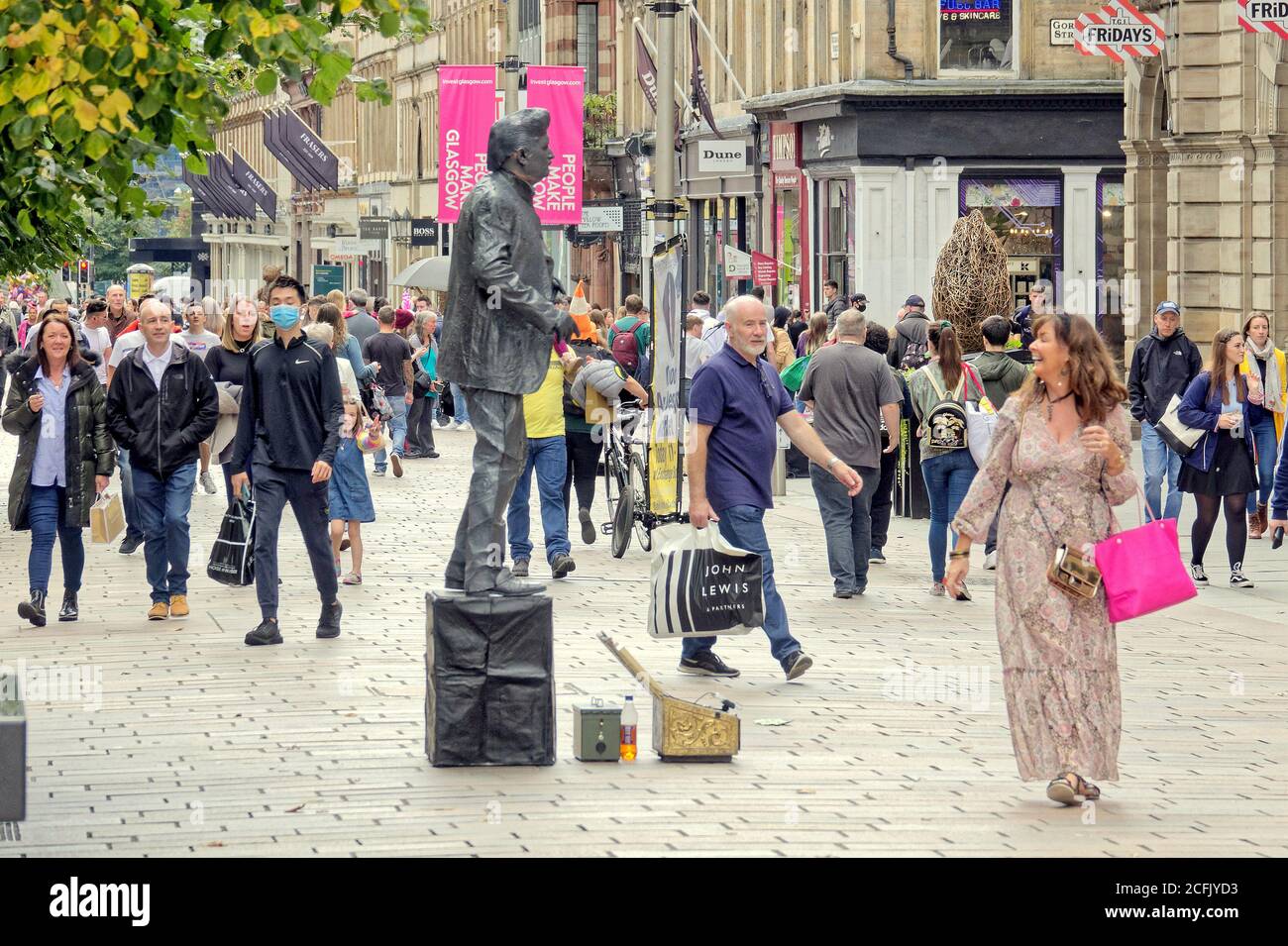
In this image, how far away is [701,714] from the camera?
30.7 ft

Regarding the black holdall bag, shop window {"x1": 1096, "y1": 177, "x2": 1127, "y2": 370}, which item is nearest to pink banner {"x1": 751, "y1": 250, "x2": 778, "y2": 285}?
shop window {"x1": 1096, "y1": 177, "x2": 1127, "y2": 370}

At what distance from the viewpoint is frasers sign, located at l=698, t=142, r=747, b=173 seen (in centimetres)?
3031

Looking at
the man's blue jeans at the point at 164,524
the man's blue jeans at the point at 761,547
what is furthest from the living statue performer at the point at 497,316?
the man's blue jeans at the point at 164,524

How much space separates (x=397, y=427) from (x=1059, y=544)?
1868 cm

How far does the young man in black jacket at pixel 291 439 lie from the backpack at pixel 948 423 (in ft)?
14.7

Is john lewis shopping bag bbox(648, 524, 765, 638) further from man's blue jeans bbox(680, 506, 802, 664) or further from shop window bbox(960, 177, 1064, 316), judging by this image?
shop window bbox(960, 177, 1064, 316)

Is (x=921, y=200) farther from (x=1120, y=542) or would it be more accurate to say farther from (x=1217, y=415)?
(x=1120, y=542)

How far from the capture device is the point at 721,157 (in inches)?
1193

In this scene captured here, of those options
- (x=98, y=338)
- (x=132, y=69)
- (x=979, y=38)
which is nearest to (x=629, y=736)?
(x=132, y=69)

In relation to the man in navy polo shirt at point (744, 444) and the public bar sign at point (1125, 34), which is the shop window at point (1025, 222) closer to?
the public bar sign at point (1125, 34)

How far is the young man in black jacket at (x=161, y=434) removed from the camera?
13711 mm

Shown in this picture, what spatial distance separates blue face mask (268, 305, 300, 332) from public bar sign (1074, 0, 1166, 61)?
16.2 metres

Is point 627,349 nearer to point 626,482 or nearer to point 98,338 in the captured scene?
point 626,482

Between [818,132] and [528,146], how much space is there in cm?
2694
